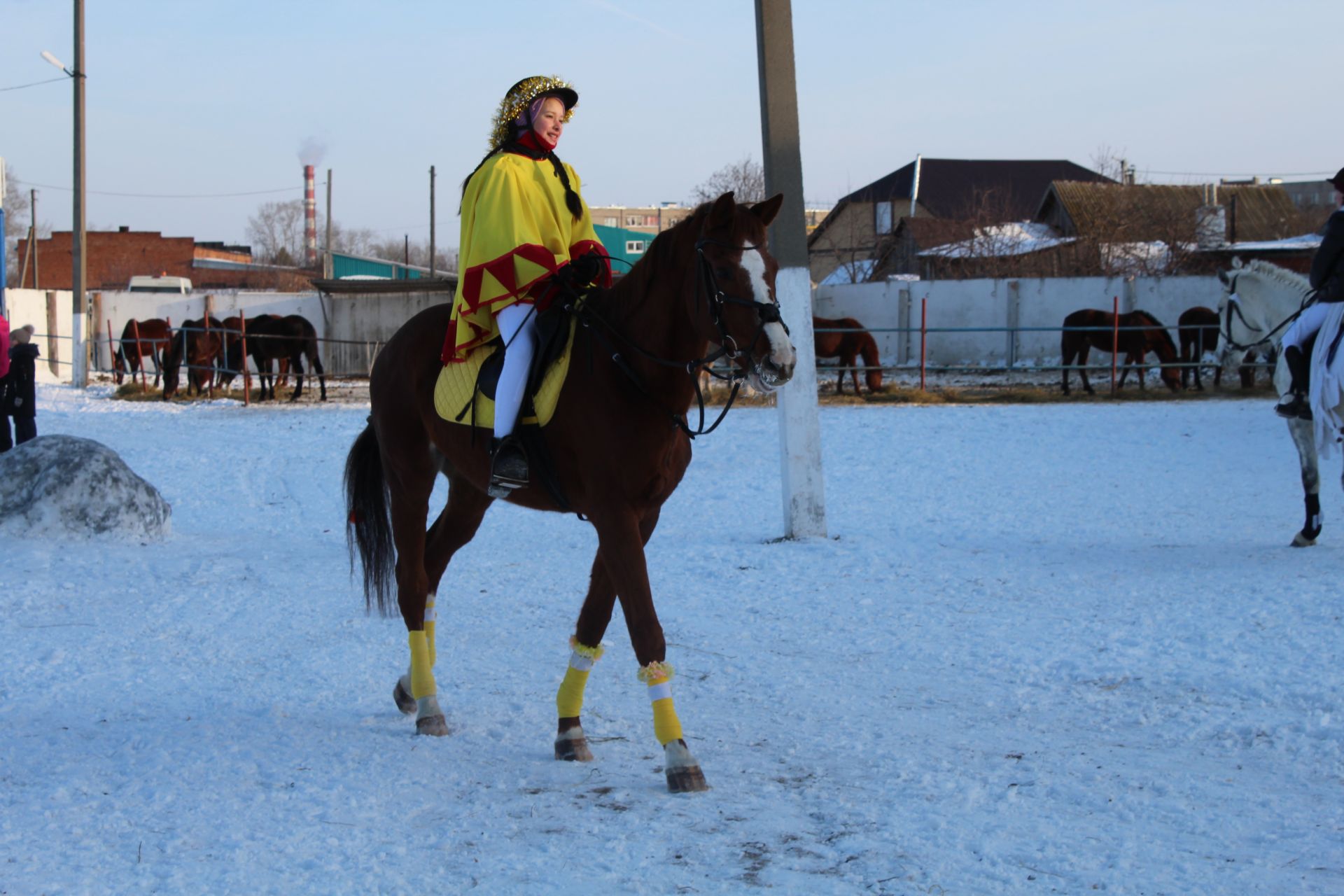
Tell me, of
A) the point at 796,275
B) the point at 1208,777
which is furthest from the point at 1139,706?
the point at 796,275

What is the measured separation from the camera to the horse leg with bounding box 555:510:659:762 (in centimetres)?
436

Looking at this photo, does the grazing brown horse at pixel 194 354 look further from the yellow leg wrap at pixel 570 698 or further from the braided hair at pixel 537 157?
the yellow leg wrap at pixel 570 698

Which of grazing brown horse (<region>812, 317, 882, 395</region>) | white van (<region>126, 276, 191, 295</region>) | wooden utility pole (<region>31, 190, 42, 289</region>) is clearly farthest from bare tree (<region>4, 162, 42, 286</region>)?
grazing brown horse (<region>812, 317, 882, 395</region>)

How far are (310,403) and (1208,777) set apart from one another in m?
19.7

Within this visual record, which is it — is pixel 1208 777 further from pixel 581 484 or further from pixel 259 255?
pixel 259 255

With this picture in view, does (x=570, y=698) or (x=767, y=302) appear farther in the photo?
(x=570, y=698)

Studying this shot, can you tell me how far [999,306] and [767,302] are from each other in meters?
26.5

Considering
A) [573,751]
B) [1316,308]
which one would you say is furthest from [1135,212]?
[573,751]

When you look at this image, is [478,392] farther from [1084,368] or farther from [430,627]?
[1084,368]

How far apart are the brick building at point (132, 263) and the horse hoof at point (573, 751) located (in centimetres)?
6702

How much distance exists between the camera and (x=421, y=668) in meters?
4.85

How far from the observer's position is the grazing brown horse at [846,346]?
22000mm

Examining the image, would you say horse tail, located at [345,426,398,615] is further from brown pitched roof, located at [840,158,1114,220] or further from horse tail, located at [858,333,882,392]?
brown pitched roof, located at [840,158,1114,220]

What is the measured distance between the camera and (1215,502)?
10.6 metres
